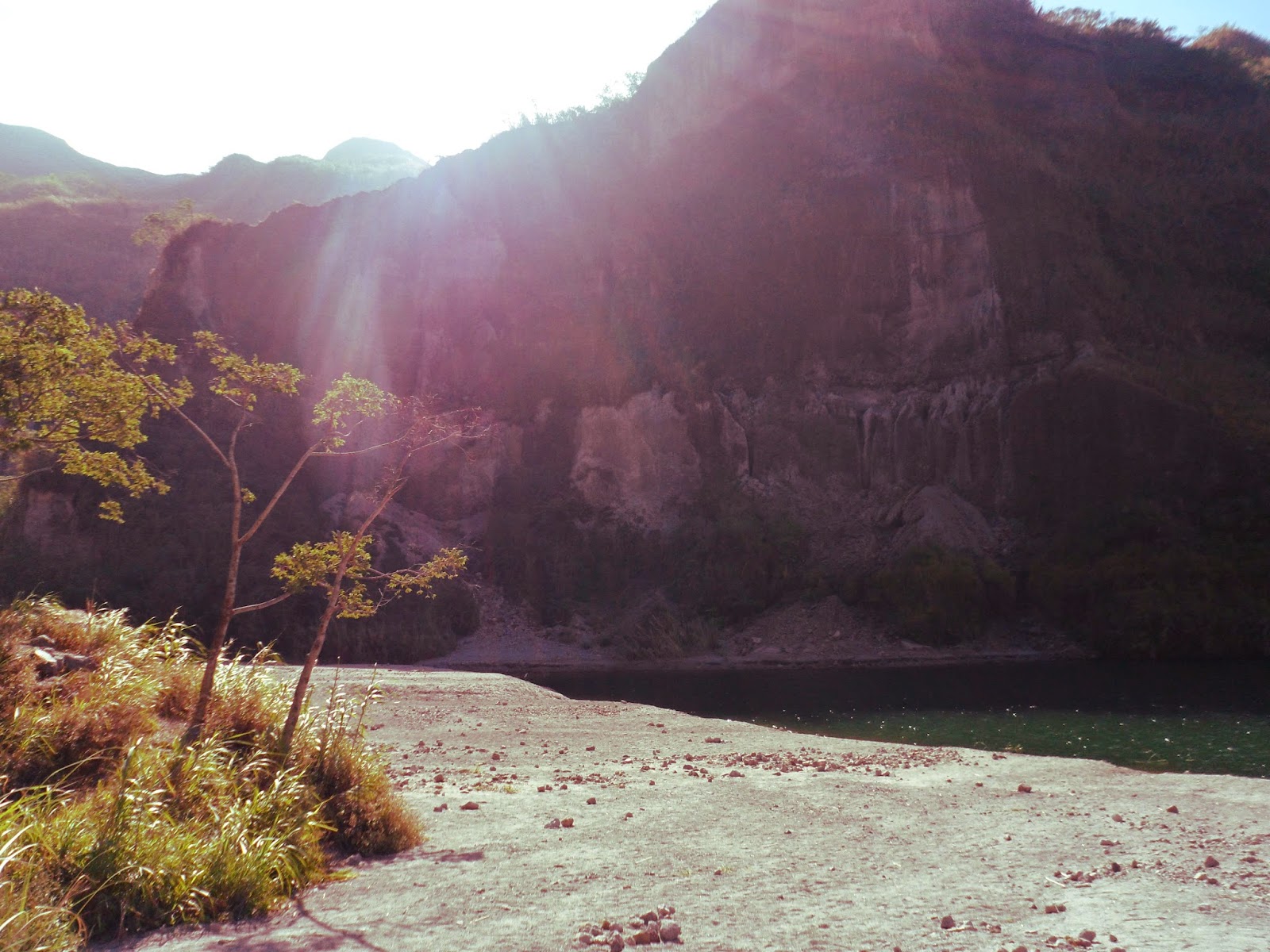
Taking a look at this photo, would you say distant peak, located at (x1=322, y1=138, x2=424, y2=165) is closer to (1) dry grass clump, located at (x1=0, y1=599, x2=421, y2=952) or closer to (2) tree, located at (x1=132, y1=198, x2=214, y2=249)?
(2) tree, located at (x1=132, y1=198, x2=214, y2=249)

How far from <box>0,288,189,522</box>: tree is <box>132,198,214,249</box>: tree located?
169 feet

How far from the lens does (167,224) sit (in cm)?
5716

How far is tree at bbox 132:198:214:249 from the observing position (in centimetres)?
5566

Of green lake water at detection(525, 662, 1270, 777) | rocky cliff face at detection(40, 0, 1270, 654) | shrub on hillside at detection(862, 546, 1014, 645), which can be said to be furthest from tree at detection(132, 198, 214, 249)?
shrub on hillside at detection(862, 546, 1014, 645)

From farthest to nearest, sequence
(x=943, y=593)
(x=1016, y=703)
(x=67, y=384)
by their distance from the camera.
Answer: (x=943, y=593) < (x=1016, y=703) < (x=67, y=384)

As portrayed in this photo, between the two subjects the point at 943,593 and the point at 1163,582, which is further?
the point at 943,593

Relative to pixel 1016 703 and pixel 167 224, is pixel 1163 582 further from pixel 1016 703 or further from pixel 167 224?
pixel 167 224

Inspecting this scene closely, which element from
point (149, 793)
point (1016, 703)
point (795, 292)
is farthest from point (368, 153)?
point (149, 793)

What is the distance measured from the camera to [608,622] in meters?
44.6

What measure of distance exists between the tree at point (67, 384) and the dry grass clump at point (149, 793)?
1779 millimetres

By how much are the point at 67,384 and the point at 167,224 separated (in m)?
55.3

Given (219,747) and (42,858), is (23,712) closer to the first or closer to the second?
(219,747)

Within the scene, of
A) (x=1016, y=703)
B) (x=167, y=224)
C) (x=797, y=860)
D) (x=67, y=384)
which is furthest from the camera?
(x=167, y=224)

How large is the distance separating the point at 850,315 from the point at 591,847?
4790 centimetres
